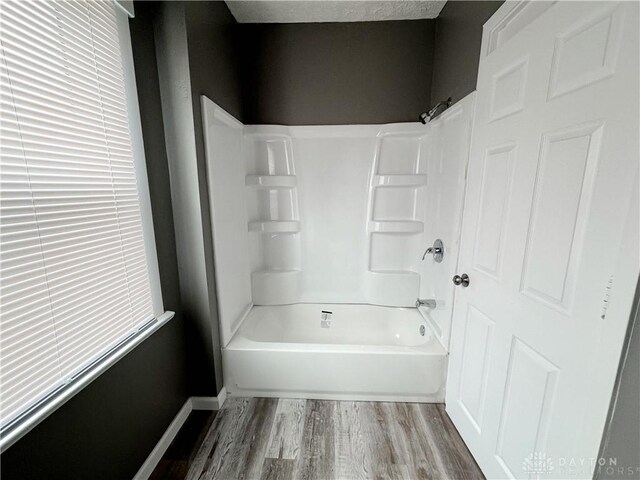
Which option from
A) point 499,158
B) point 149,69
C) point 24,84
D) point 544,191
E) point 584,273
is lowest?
point 584,273

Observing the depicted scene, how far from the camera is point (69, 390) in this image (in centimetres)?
91

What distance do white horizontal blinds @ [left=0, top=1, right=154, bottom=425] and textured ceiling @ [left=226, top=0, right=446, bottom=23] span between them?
1.07 metres

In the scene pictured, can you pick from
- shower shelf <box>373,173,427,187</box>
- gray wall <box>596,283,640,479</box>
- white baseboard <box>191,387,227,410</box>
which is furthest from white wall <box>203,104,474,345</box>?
gray wall <box>596,283,640,479</box>

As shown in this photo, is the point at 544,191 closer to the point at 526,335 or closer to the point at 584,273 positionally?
the point at 584,273

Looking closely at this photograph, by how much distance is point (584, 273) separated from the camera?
32.4 inches

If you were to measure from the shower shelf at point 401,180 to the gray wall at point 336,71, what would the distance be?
45 centimetres

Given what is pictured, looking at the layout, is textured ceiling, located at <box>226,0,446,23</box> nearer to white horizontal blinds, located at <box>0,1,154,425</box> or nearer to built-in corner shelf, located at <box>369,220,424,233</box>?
white horizontal blinds, located at <box>0,1,154,425</box>

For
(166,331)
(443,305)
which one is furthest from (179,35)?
(443,305)

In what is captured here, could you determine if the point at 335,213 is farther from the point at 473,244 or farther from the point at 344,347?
the point at 473,244

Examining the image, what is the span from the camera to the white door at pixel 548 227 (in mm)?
747

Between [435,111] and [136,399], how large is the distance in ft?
8.00

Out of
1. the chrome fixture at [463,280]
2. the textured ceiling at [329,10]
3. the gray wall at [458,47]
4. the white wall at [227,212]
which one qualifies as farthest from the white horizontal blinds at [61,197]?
the gray wall at [458,47]

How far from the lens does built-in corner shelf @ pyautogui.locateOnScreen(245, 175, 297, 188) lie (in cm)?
226

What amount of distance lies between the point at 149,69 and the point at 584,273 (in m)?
1.96
